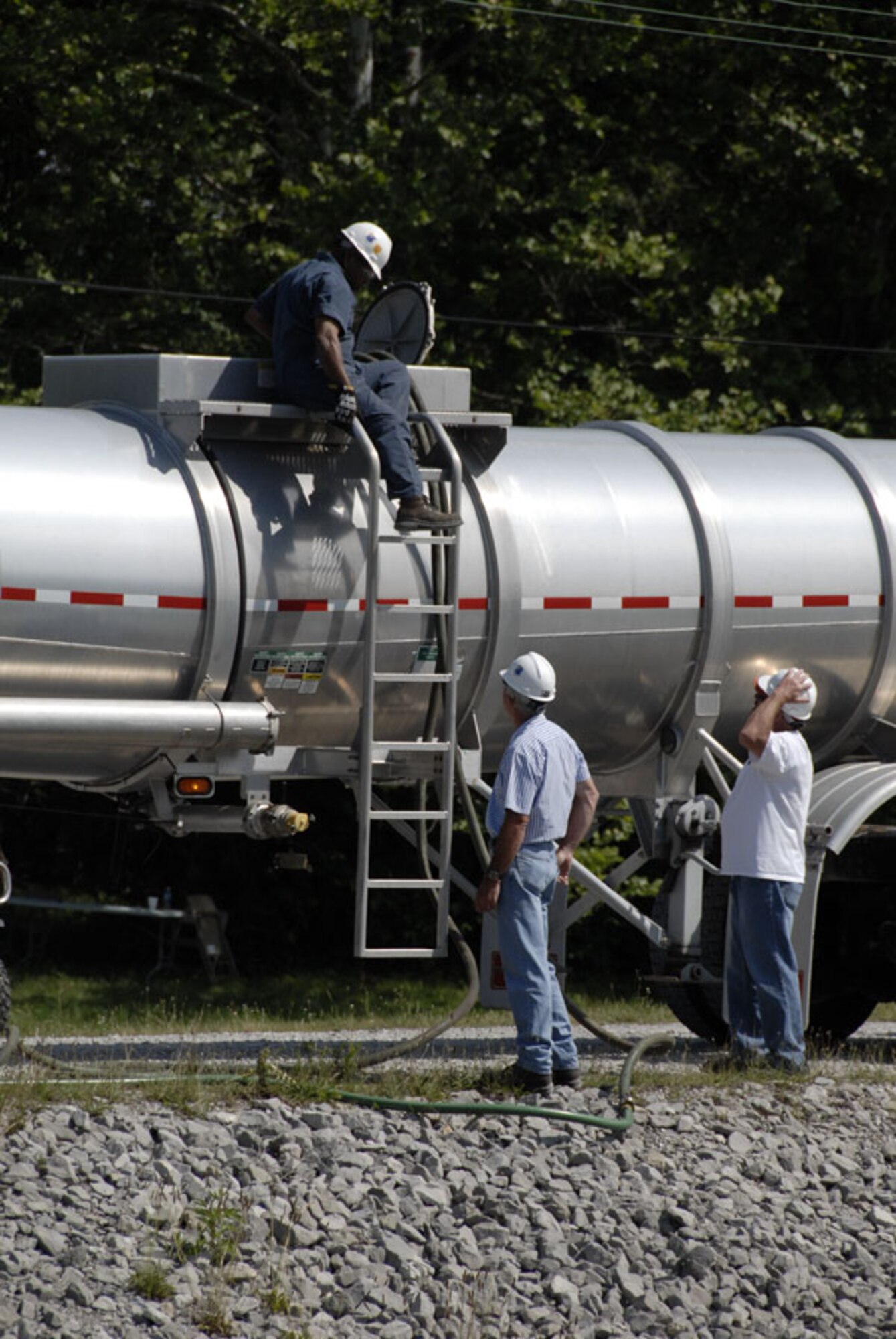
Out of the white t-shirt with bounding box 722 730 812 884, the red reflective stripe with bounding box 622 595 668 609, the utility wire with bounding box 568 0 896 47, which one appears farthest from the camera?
the utility wire with bounding box 568 0 896 47

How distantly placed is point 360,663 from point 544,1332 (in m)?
3.57

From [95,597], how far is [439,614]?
1695mm

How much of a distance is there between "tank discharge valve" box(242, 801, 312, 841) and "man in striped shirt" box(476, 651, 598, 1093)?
94 centimetres

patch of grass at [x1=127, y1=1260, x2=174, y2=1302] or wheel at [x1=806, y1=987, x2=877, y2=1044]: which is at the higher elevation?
patch of grass at [x1=127, y1=1260, x2=174, y2=1302]

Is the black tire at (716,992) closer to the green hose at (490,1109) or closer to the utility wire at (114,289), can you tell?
the green hose at (490,1109)

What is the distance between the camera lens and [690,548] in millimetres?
10984

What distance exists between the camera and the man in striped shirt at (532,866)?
930 cm

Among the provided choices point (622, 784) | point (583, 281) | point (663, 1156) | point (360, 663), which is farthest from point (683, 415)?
point (663, 1156)

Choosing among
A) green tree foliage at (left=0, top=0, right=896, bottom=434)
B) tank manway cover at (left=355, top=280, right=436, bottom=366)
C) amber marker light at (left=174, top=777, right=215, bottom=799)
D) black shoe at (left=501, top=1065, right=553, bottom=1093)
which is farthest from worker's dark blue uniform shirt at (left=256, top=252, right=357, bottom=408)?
green tree foliage at (left=0, top=0, right=896, bottom=434)

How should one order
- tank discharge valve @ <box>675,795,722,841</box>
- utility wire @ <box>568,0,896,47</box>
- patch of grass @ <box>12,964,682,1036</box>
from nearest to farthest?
tank discharge valve @ <box>675,795,722,841</box>, patch of grass @ <box>12,964,682,1036</box>, utility wire @ <box>568,0,896,47</box>

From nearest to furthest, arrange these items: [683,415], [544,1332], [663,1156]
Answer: [544,1332], [663,1156], [683,415]

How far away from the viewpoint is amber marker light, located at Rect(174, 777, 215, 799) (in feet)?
32.6

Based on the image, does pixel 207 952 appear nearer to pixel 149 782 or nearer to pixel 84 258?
pixel 84 258

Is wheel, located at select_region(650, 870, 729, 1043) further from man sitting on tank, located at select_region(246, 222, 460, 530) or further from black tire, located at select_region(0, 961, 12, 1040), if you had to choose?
black tire, located at select_region(0, 961, 12, 1040)
